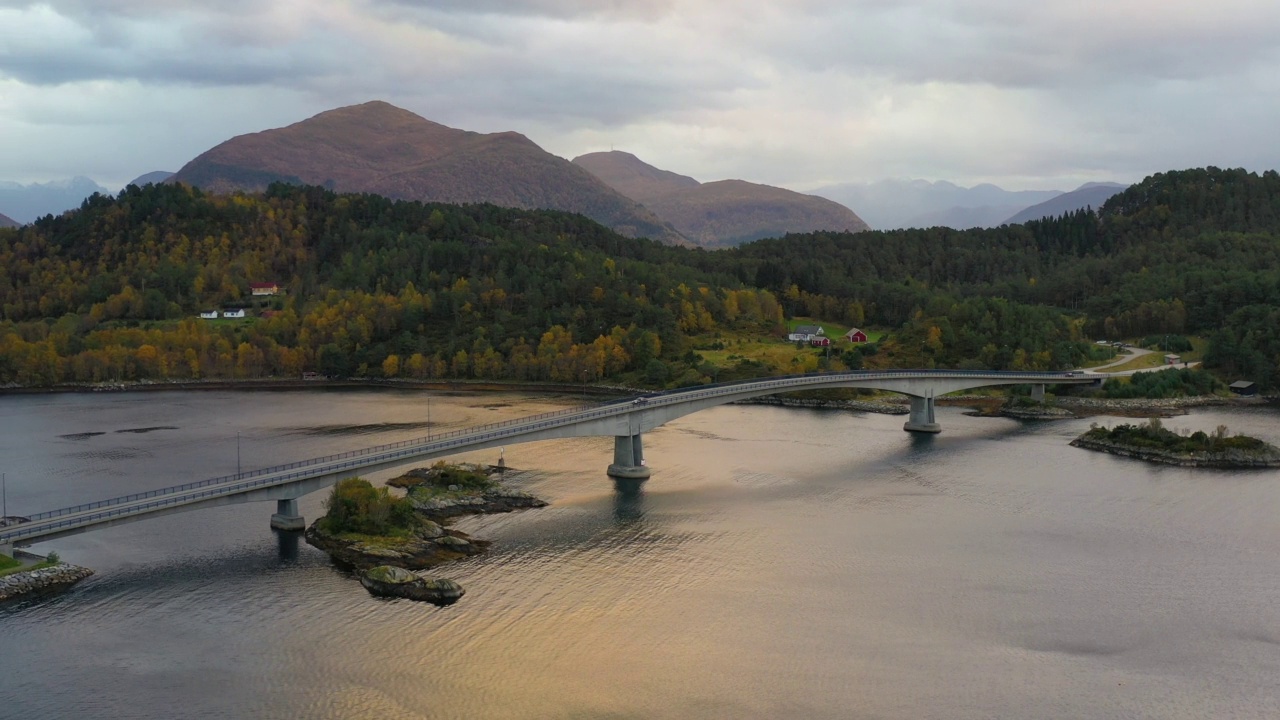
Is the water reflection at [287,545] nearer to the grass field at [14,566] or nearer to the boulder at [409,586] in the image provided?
the boulder at [409,586]

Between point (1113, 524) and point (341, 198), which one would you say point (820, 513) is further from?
point (341, 198)

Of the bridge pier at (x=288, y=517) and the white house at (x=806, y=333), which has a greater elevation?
the white house at (x=806, y=333)

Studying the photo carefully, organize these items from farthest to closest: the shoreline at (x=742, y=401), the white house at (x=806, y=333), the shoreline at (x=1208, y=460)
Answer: the white house at (x=806, y=333), the shoreline at (x=742, y=401), the shoreline at (x=1208, y=460)

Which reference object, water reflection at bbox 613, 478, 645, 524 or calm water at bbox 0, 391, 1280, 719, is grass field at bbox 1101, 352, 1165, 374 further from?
water reflection at bbox 613, 478, 645, 524

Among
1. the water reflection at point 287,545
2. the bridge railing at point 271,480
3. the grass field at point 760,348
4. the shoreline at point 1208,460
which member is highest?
the grass field at point 760,348

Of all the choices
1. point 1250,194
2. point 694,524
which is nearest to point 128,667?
point 694,524

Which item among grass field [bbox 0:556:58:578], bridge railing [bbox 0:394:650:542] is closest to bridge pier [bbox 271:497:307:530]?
bridge railing [bbox 0:394:650:542]

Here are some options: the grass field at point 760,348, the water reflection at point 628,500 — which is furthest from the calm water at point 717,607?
the grass field at point 760,348
